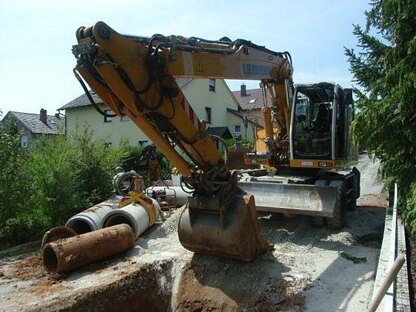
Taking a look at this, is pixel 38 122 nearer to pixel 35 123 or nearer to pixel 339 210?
pixel 35 123

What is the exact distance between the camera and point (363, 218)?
7902 mm

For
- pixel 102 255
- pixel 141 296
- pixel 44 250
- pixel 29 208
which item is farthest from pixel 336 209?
pixel 29 208

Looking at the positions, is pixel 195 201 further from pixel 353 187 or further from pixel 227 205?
pixel 353 187

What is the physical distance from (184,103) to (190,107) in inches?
5.6

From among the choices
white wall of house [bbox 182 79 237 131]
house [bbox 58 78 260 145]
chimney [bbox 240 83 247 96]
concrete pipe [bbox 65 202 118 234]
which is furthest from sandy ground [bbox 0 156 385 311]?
chimney [bbox 240 83 247 96]

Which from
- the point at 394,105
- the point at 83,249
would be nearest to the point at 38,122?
the point at 83,249

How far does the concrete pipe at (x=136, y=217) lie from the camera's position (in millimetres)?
7320

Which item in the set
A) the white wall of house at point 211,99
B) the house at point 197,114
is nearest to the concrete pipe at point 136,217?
the house at point 197,114

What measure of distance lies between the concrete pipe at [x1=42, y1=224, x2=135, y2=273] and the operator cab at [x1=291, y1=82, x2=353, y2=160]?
12.1ft

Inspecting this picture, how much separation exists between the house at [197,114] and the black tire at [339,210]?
16.6 m

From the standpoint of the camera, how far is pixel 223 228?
5.13m

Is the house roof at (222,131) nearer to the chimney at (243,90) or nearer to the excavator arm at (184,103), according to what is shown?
the chimney at (243,90)

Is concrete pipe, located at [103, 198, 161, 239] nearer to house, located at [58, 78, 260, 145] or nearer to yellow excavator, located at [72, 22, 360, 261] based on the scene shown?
yellow excavator, located at [72, 22, 360, 261]

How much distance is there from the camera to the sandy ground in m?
4.70
